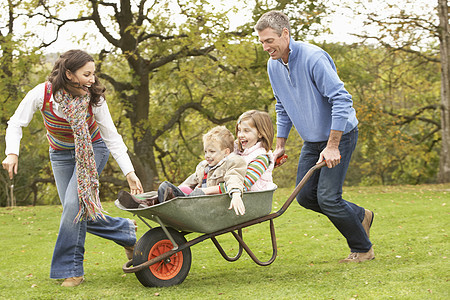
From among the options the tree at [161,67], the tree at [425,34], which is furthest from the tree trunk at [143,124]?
the tree at [425,34]

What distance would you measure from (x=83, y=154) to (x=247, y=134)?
1.02 meters

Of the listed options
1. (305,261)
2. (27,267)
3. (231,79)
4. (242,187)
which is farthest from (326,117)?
(231,79)

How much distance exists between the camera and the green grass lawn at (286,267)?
2.97 metres

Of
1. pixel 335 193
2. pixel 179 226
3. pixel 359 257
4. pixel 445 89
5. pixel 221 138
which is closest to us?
pixel 179 226

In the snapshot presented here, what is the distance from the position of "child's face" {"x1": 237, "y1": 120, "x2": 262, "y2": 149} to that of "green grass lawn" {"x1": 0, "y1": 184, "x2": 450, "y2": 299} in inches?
33.5

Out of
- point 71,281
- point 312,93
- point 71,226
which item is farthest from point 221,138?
point 71,281

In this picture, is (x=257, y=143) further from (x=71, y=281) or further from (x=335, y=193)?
(x=71, y=281)

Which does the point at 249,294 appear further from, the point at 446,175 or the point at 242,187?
the point at 446,175

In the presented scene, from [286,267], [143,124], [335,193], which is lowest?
[286,267]

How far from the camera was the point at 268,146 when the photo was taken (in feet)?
11.2

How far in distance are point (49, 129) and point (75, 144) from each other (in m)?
0.22

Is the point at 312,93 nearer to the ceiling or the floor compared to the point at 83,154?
nearer to the ceiling

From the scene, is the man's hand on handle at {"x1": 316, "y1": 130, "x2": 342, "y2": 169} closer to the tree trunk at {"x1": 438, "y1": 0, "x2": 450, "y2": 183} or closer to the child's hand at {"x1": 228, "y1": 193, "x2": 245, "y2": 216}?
the child's hand at {"x1": 228, "y1": 193, "x2": 245, "y2": 216}

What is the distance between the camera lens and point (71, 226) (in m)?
3.30
